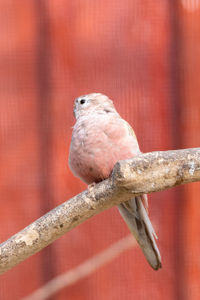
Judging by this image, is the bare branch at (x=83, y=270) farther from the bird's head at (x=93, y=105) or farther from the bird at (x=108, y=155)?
the bird's head at (x=93, y=105)

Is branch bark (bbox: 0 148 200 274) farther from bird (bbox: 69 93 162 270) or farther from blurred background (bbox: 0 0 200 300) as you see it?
blurred background (bbox: 0 0 200 300)

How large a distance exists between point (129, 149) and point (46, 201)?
806mm

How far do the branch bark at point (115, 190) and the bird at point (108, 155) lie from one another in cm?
15

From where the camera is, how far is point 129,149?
1364 mm

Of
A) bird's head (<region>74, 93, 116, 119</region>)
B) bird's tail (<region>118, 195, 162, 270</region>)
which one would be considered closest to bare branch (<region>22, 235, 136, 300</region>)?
bird's tail (<region>118, 195, 162, 270</region>)

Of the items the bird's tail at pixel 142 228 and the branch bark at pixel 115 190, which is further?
the bird's tail at pixel 142 228

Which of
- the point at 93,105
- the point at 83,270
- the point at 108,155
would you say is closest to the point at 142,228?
the point at 108,155

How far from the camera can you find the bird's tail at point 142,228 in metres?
1.36

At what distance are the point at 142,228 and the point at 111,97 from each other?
0.82m

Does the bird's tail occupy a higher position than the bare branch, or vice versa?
the bird's tail

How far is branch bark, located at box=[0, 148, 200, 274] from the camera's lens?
42.8 inches

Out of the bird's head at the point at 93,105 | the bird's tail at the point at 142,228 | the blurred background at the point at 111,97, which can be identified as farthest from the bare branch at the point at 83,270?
the bird's head at the point at 93,105

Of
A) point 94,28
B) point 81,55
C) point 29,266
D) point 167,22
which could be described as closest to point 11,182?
point 29,266

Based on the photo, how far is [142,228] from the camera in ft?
Answer: 4.61
